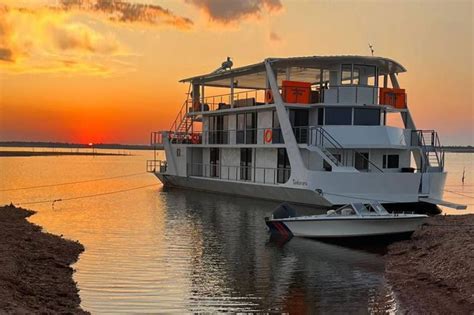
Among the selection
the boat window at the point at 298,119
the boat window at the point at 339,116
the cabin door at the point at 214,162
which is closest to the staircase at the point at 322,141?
the boat window at the point at 339,116

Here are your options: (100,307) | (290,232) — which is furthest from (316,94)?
(100,307)

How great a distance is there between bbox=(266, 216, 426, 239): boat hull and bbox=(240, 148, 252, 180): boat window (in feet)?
49.2

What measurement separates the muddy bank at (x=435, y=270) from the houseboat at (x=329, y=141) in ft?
23.0

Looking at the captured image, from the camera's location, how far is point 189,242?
19.0 metres

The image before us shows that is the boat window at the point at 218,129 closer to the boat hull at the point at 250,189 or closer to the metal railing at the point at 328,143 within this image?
the boat hull at the point at 250,189

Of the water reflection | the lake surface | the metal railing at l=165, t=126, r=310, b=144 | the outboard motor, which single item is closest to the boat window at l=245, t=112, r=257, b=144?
the metal railing at l=165, t=126, r=310, b=144

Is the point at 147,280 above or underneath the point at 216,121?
underneath

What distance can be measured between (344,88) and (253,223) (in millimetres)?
10373

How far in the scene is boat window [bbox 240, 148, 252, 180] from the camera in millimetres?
34281

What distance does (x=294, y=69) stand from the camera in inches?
1363

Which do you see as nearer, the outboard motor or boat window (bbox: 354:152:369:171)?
the outboard motor

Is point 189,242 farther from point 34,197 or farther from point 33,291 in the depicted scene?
point 34,197

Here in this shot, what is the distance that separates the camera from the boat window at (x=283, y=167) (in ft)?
101

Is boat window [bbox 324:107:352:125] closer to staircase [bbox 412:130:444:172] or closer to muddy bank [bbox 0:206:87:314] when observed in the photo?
staircase [bbox 412:130:444:172]
